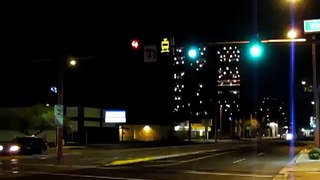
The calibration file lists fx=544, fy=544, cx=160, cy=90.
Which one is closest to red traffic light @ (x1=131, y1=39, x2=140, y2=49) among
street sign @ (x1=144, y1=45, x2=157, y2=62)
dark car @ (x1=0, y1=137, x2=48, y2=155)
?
street sign @ (x1=144, y1=45, x2=157, y2=62)

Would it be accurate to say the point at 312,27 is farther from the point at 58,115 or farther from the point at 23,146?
the point at 23,146

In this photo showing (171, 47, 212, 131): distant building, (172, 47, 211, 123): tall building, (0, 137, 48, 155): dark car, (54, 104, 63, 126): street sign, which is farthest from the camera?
(172, 47, 211, 123): tall building

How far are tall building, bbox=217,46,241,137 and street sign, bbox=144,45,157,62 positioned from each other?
A: 110848 millimetres

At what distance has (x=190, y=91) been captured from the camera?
160625mm

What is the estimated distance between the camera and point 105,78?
112m

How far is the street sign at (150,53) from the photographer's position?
2586cm

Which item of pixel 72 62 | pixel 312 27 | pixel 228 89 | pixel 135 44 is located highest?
pixel 228 89

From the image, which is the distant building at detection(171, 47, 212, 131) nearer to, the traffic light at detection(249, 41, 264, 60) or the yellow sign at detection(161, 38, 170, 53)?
the yellow sign at detection(161, 38, 170, 53)

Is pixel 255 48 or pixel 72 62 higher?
pixel 72 62

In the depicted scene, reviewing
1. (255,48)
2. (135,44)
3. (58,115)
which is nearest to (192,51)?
(135,44)

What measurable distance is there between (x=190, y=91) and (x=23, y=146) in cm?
11788

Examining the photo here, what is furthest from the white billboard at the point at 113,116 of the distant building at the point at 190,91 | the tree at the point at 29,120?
the distant building at the point at 190,91

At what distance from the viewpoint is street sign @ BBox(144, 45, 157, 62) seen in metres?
25.9

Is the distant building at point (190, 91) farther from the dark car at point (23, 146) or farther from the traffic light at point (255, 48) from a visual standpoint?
the traffic light at point (255, 48)
